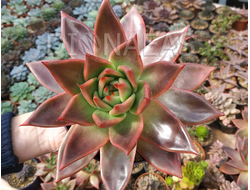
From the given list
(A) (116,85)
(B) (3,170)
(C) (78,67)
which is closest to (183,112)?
(A) (116,85)

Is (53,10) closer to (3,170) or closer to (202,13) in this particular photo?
(202,13)

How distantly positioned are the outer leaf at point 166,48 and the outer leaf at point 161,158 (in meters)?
0.23

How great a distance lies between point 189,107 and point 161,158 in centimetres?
15

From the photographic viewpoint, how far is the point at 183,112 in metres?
0.54

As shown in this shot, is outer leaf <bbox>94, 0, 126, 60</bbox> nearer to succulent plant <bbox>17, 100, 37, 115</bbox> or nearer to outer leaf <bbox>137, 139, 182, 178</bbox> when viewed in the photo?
outer leaf <bbox>137, 139, 182, 178</bbox>

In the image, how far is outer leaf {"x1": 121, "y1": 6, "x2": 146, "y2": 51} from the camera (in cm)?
61

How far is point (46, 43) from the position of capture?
1672 millimetres

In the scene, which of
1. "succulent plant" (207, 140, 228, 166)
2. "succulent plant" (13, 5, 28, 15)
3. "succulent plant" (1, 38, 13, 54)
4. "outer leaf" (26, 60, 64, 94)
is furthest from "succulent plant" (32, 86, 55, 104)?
"succulent plant" (207, 140, 228, 166)

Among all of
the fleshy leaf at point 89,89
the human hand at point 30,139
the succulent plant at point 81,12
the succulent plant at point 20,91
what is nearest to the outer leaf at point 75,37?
the fleshy leaf at point 89,89

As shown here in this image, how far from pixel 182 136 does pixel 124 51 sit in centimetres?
24

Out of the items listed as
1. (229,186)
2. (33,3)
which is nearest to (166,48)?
(229,186)

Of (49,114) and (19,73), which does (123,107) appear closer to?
(49,114)

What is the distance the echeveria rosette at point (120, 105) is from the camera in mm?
480

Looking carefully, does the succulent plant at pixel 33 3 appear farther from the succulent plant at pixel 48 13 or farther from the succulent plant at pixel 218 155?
the succulent plant at pixel 218 155
